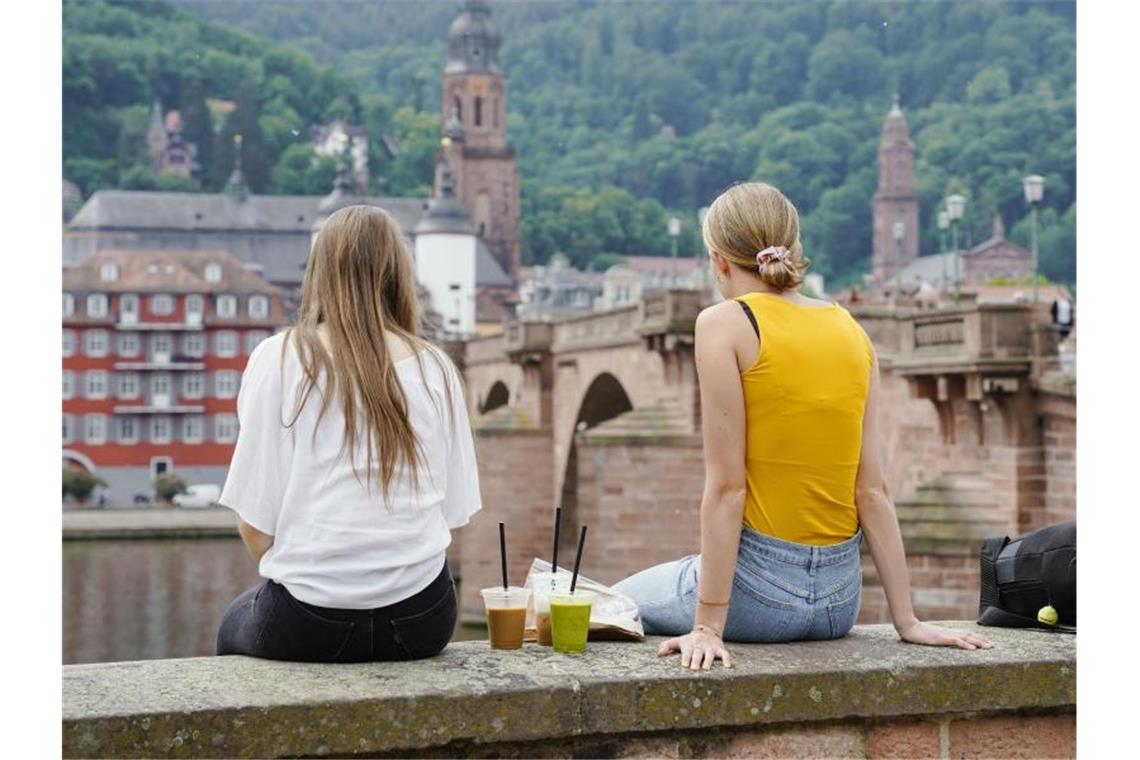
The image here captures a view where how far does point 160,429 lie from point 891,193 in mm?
36179

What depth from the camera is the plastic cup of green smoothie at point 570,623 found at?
353 centimetres

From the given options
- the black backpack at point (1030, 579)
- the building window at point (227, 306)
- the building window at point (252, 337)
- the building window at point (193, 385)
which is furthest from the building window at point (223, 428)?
the black backpack at point (1030, 579)

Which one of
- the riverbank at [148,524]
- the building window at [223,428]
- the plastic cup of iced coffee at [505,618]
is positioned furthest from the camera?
the building window at [223,428]

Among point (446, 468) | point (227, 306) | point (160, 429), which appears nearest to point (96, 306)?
point (227, 306)

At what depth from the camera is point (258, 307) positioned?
76875 millimetres

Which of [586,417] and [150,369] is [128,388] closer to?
[150,369]

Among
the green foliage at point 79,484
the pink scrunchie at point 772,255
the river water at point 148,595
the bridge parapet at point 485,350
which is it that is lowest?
the river water at point 148,595

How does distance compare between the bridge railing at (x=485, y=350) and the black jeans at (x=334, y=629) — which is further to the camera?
the bridge railing at (x=485, y=350)

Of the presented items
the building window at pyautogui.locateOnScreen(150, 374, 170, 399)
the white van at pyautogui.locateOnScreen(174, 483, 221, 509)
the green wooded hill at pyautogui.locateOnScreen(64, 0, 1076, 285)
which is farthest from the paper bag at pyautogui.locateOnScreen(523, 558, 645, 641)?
the building window at pyautogui.locateOnScreen(150, 374, 170, 399)

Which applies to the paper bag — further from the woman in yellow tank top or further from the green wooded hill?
the green wooded hill

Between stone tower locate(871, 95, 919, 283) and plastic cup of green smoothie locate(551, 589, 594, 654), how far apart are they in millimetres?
84943

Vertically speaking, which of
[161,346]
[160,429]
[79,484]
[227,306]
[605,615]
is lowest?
[79,484]

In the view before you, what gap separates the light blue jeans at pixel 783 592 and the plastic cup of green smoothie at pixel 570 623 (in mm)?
290

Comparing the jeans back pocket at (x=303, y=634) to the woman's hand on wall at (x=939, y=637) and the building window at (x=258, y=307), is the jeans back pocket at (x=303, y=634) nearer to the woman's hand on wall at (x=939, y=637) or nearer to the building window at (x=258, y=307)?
the woman's hand on wall at (x=939, y=637)
